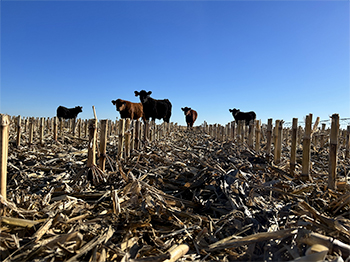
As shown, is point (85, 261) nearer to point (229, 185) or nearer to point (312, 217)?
point (229, 185)

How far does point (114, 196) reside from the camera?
3.02 metres

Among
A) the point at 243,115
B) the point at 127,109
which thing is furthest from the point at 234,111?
the point at 127,109

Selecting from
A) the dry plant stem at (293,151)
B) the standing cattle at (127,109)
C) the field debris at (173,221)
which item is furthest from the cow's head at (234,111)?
the field debris at (173,221)

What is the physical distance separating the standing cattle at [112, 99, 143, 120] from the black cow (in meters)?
9.00

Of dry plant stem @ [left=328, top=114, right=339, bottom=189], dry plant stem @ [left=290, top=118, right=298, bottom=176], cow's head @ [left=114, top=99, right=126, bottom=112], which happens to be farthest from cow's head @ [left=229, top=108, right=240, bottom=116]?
dry plant stem @ [left=328, top=114, right=339, bottom=189]

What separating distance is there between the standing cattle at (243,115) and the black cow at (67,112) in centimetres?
1557

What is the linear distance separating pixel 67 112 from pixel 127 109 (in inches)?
414

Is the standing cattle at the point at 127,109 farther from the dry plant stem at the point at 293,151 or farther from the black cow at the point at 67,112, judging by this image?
the dry plant stem at the point at 293,151

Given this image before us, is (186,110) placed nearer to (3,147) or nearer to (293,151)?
(293,151)

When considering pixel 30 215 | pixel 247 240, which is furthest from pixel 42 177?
pixel 247 240

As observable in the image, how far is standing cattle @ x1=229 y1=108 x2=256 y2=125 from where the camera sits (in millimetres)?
20594

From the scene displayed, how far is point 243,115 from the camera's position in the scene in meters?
20.7

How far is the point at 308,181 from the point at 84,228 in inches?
170

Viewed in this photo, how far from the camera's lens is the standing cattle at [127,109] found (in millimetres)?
13141
